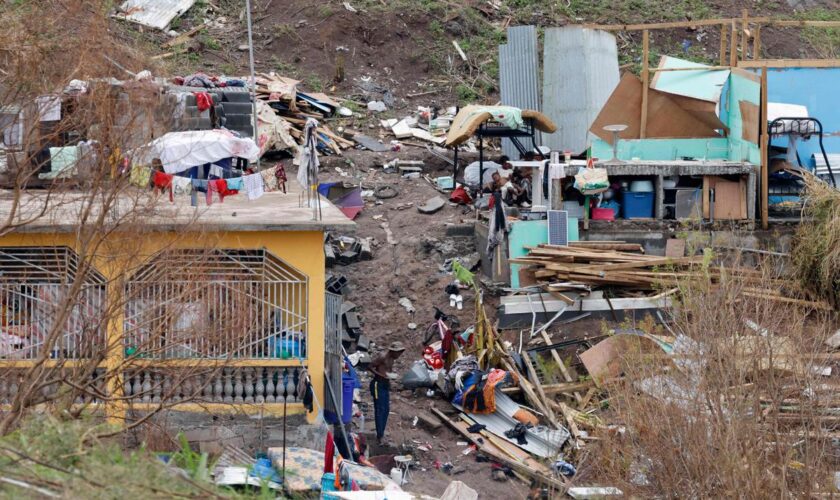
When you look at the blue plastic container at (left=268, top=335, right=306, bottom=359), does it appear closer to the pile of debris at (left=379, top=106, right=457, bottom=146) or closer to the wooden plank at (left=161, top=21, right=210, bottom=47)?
the pile of debris at (left=379, top=106, right=457, bottom=146)

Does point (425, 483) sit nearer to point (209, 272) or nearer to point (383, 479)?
point (383, 479)

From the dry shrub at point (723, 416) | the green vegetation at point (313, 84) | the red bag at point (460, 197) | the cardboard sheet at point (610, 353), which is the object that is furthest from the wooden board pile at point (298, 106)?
the dry shrub at point (723, 416)

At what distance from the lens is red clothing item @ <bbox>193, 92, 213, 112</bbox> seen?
70.1 feet

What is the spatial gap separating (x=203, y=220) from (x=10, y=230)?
8.57ft

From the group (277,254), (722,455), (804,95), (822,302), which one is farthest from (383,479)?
(804,95)

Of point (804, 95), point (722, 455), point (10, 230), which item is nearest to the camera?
point (722, 455)

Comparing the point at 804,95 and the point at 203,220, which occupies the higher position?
the point at 804,95

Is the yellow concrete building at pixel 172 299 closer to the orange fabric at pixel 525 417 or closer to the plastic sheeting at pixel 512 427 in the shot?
the plastic sheeting at pixel 512 427

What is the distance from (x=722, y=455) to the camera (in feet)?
42.8

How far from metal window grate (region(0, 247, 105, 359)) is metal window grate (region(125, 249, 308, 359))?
509 millimetres

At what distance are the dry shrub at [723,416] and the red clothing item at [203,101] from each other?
31.5 ft

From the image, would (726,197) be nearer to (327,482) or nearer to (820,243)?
(820,243)

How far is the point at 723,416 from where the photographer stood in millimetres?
13766

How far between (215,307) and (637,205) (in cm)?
1020
